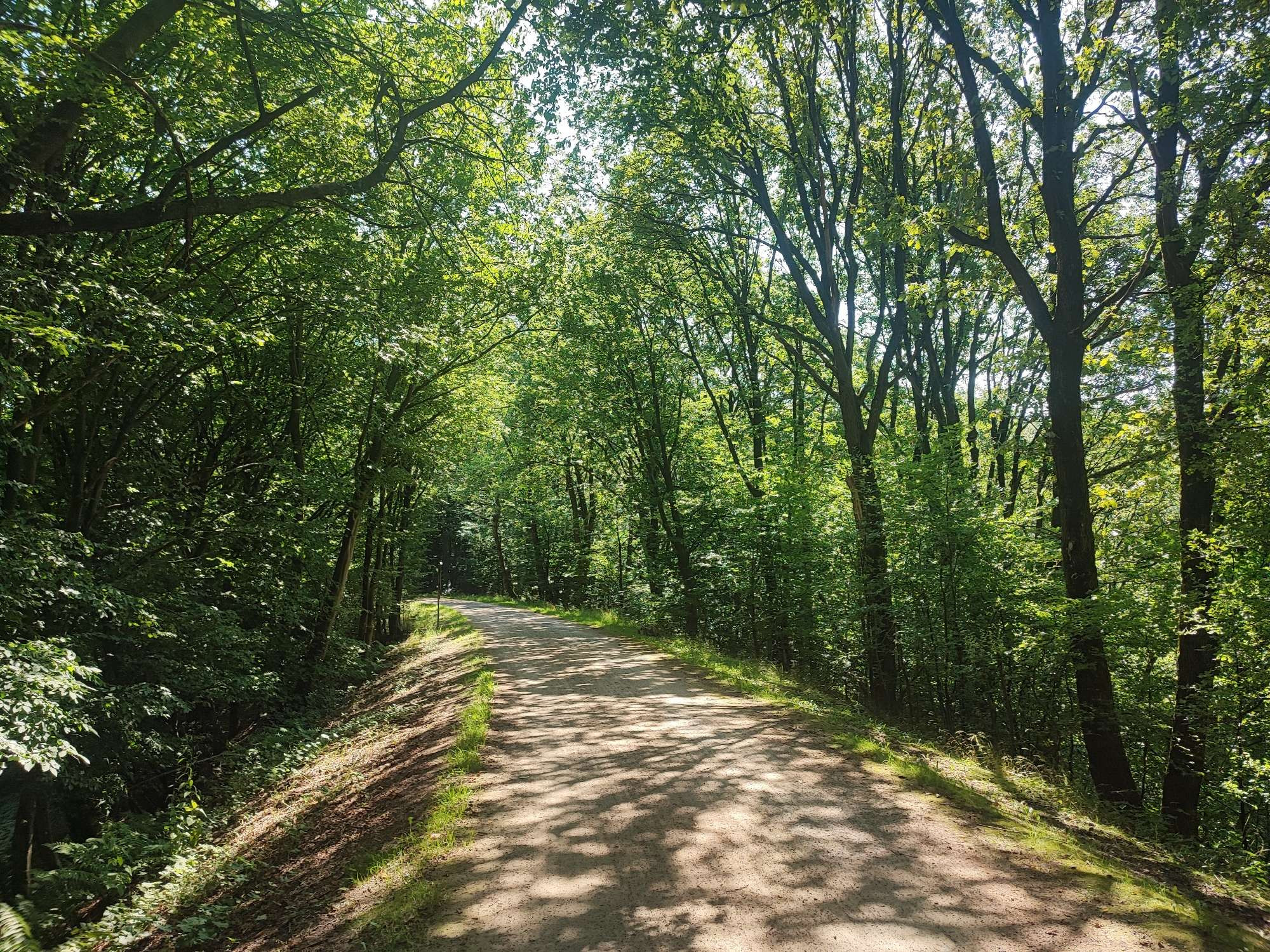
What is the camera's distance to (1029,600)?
9.55 metres

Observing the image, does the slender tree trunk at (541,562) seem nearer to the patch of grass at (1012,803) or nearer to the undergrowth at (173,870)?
the patch of grass at (1012,803)

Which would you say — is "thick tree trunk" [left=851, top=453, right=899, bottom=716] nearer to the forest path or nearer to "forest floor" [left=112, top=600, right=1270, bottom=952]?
"forest floor" [left=112, top=600, right=1270, bottom=952]

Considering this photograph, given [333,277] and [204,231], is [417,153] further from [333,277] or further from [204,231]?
[204,231]

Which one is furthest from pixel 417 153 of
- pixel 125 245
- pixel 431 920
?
pixel 431 920

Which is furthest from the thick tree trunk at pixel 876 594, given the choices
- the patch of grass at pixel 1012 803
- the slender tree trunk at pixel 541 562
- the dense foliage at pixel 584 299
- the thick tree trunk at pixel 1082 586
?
the slender tree trunk at pixel 541 562

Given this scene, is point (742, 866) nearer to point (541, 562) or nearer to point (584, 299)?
point (584, 299)

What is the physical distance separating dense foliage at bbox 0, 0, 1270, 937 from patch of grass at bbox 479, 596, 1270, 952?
195 cm

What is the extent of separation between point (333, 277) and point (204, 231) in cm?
182

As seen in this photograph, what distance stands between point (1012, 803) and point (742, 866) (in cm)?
329

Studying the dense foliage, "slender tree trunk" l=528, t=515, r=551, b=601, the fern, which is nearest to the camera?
the fern

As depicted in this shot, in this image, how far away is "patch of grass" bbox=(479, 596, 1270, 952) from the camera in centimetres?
381

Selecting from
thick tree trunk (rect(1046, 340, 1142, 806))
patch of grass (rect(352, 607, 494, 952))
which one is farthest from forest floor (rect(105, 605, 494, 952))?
thick tree trunk (rect(1046, 340, 1142, 806))

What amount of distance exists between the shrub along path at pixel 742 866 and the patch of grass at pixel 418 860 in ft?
0.56

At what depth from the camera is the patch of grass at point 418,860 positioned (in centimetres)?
401
